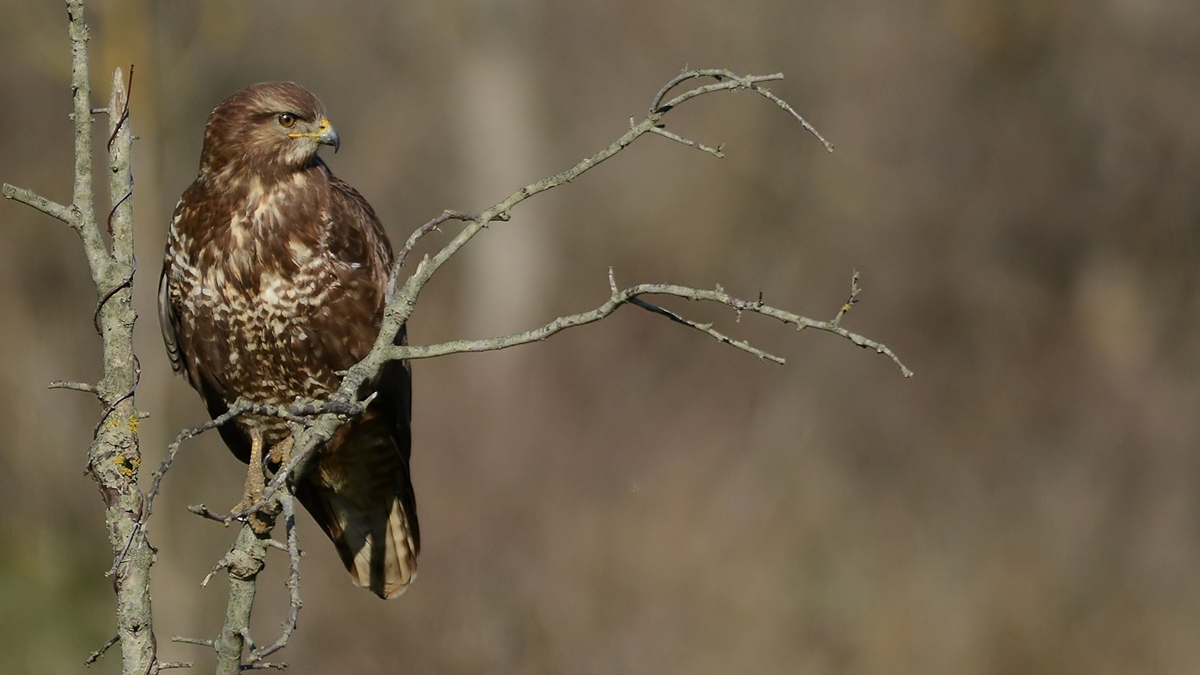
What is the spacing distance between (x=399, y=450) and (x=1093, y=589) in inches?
235

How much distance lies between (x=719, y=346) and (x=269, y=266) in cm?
853

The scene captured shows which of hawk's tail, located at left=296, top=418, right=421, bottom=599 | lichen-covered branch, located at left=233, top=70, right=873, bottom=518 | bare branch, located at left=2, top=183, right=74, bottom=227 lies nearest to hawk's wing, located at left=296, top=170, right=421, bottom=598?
hawk's tail, located at left=296, top=418, right=421, bottom=599

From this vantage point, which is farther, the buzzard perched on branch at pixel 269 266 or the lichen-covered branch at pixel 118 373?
the buzzard perched on branch at pixel 269 266

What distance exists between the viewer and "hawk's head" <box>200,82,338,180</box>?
13.8 feet

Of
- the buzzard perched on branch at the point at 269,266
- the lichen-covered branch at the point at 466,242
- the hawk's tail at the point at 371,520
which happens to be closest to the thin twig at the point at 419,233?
the lichen-covered branch at the point at 466,242

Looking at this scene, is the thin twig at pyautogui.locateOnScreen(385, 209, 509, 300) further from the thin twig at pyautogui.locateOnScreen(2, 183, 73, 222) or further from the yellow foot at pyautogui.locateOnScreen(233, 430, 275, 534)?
the yellow foot at pyautogui.locateOnScreen(233, 430, 275, 534)

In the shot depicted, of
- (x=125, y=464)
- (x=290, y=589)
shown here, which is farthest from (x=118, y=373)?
(x=290, y=589)

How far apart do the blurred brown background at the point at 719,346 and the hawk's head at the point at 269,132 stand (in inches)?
117

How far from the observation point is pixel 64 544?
10.1 metres

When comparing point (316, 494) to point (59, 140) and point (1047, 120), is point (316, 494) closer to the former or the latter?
point (59, 140)

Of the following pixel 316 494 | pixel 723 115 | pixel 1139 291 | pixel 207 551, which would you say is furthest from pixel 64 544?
pixel 1139 291

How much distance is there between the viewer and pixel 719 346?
12.4 metres

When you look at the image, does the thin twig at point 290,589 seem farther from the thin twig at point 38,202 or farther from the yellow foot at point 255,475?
the yellow foot at point 255,475

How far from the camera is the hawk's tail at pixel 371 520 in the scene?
15.6ft
